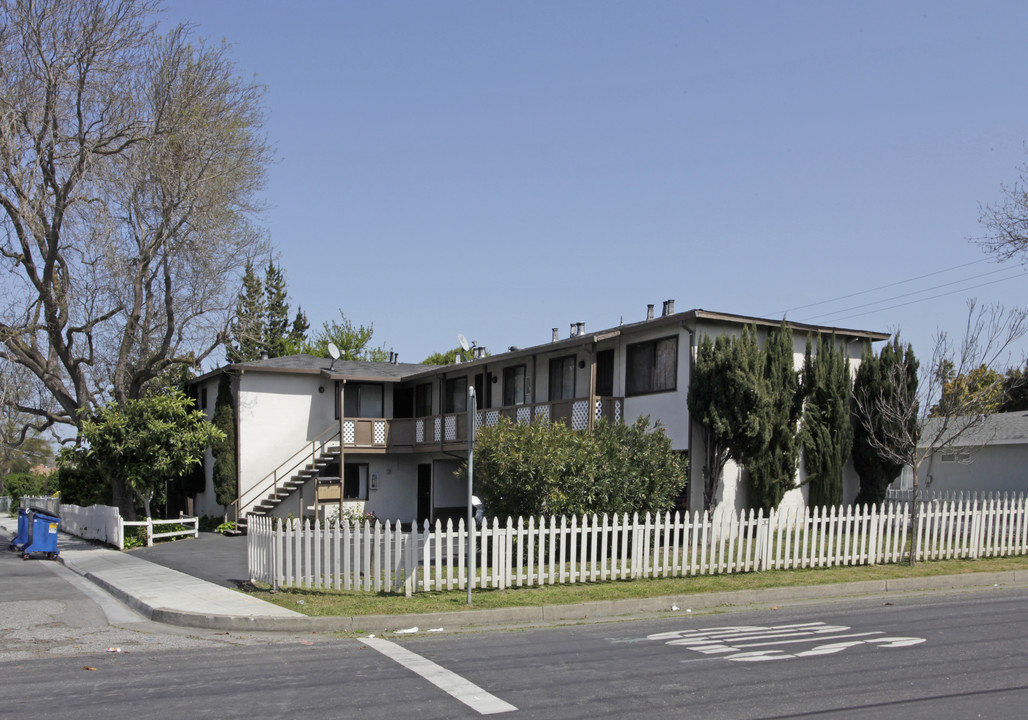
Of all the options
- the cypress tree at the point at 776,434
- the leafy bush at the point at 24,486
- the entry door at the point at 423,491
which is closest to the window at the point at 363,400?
the entry door at the point at 423,491

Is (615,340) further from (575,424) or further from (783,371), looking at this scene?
(783,371)

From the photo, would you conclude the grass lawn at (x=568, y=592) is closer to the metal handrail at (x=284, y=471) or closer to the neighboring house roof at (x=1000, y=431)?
the metal handrail at (x=284, y=471)

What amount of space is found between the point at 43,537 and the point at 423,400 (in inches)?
571

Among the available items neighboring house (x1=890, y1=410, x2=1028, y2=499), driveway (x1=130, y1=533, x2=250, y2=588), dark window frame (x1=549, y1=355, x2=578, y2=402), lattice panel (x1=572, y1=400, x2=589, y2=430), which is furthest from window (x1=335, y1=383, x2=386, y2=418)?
neighboring house (x1=890, y1=410, x2=1028, y2=499)

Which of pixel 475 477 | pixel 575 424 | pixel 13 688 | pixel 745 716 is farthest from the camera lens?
pixel 575 424

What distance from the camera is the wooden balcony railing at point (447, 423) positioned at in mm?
23781

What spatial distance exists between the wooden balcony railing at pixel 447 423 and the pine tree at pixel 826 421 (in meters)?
4.81

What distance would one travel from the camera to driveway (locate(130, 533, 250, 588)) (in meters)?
17.2

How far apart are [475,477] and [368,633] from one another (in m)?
6.76

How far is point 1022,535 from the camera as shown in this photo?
18281mm

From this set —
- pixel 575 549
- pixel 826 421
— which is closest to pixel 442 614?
pixel 575 549

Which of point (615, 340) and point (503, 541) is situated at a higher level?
point (615, 340)

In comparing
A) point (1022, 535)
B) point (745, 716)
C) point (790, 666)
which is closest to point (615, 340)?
point (1022, 535)

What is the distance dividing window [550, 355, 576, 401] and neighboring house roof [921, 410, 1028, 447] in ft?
44.3
